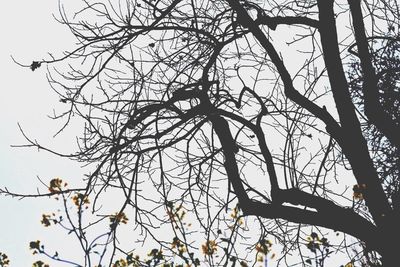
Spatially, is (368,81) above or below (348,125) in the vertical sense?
above

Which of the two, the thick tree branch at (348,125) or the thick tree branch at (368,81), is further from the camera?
the thick tree branch at (368,81)

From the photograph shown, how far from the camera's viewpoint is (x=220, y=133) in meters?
5.05

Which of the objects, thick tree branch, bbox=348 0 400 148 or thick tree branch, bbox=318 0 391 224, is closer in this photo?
thick tree branch, bbox=318 0 391 224

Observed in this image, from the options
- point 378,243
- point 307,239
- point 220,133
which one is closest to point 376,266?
point 378,243

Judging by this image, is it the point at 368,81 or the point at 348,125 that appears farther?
the point at 368,81

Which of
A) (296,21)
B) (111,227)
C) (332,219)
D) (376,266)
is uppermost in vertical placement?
(296,21)

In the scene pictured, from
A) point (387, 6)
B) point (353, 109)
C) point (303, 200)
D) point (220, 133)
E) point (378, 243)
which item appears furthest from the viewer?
point (387, 6)

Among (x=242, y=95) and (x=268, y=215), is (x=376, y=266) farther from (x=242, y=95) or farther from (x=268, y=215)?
(x=242, y=95)

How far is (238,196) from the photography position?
4613 millimetres

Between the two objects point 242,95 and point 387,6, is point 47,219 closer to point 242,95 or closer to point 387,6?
point 242,95

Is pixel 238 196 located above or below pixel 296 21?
below

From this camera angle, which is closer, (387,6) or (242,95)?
(242,95)

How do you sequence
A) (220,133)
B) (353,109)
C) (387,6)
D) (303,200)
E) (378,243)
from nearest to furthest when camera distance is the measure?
(378,243) → (303,200) → (353,109) → (220,133) → (387,6)

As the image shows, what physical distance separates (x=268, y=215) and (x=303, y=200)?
1.12 feet
